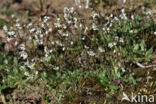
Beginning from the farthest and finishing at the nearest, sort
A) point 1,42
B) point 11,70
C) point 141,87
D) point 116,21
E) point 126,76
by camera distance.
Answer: point 1,42 < point 11,70 < point 116,21 < point 126,76 < point 141,87

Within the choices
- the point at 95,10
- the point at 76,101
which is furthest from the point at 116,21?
the point at 76,101

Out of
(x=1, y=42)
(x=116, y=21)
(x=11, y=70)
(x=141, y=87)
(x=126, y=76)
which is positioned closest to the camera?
(x=141, y=87)

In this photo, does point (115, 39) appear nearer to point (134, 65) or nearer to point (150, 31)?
point (134, 65)

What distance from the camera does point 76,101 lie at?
175 inches

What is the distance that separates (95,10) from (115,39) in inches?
29.7

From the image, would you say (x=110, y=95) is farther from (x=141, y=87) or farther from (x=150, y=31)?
(x=150, y=31)

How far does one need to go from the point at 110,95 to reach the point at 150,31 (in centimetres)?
186

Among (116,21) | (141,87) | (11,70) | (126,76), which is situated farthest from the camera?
(11,70)

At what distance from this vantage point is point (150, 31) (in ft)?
18.0

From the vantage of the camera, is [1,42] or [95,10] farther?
[1,42]

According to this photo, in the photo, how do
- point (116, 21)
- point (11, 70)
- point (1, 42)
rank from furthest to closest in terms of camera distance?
point (1, 42), point (11, 70), point (116, 21)

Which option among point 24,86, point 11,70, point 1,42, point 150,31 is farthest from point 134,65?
point 1,42

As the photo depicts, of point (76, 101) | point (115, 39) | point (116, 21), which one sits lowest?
point (76, 101)

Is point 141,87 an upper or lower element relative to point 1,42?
lower
